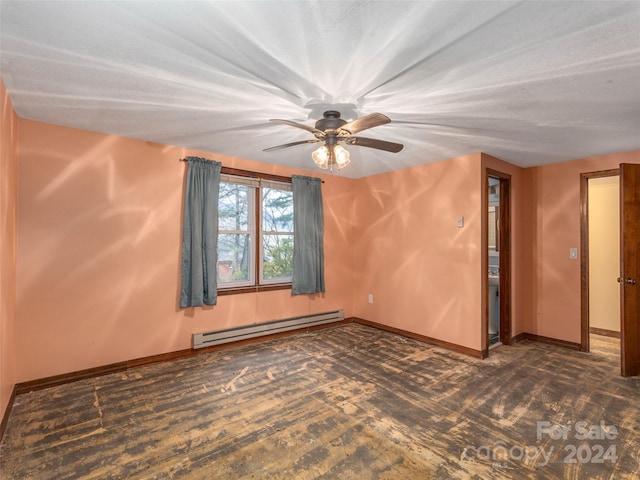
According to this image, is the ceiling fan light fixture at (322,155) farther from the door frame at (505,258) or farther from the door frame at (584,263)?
the door frame at (584,263)

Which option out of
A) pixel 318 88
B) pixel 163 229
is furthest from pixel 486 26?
pixel 163 229

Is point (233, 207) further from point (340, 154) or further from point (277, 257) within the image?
point (340, 154)

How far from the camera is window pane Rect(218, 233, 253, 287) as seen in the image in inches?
155

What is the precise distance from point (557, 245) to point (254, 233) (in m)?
3.94

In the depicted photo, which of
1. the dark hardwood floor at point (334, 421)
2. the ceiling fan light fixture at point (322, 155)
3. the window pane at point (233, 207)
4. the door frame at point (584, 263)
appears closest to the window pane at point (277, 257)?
the window pane at point (233, 207)

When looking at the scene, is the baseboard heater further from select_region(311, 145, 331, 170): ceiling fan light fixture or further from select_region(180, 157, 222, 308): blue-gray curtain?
select_region(311, 145, 331, 170): ceiling fan light fixture

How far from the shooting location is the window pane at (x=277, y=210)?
425cm

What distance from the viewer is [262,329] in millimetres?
4043

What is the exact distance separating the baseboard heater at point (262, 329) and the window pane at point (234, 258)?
596mm

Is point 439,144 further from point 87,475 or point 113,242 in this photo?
point 87,475

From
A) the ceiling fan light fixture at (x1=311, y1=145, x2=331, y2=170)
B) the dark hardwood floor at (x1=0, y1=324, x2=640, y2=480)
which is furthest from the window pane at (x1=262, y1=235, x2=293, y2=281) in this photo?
the ceiling fan light fixture at (x1=311, y1=145, x2=331, y2=170)

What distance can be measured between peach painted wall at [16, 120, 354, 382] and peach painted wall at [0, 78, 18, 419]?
0.44 feet

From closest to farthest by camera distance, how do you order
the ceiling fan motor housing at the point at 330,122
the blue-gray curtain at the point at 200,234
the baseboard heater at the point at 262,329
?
1. the ceiling fan motor housing at the point at 330,122
2. the blue-gray curtain at the point at 200,234
3. the baseboard heater at the point at 262,329

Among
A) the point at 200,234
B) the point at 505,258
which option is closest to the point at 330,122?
the point at 200,234
